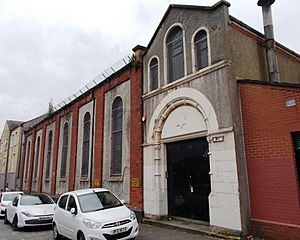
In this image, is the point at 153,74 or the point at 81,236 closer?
the point at 81,236

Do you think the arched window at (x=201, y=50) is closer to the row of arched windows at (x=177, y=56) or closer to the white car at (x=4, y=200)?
the row of arched windows at (x=177, y=56)

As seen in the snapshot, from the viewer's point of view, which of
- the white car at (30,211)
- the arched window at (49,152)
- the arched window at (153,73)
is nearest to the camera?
the white car at (30,211)

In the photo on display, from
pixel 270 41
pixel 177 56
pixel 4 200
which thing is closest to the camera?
pixel 270 41

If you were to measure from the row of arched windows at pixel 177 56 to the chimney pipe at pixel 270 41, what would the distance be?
7.90ft

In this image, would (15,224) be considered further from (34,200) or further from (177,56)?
(177,56)

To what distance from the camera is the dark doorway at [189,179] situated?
9378 mm

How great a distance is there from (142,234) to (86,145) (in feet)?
29.7

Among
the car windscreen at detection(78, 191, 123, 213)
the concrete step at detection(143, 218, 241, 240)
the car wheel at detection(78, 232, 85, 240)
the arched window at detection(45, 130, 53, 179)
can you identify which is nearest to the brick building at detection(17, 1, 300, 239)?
the concrete step at detection(143, 218, 241, 240)

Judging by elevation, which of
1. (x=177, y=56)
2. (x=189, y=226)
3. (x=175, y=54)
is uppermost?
(x=175, y=54)

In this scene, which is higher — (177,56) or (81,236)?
(177,56)

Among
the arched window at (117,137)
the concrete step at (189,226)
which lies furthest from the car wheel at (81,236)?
the arched window at (117,137)

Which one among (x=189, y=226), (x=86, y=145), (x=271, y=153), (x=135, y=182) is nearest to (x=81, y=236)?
(x=189, y=226)

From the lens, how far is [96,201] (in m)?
8.55

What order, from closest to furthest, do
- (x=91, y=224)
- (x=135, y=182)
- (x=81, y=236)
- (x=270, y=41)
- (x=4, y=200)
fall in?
(x=91, y=224) → (x=81, y=236) → (x=270, y=41) → (x=135, y=182) → (x=4, y=200)
